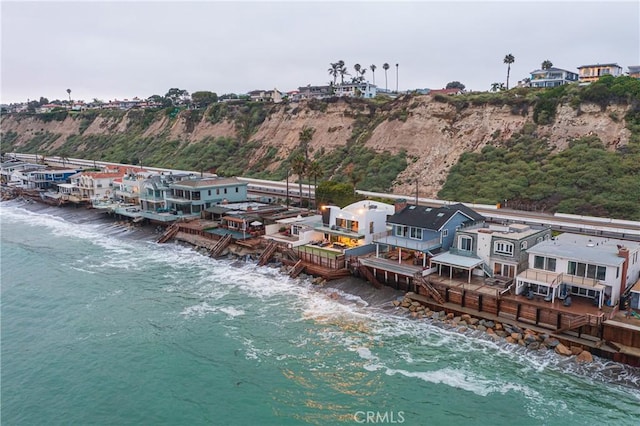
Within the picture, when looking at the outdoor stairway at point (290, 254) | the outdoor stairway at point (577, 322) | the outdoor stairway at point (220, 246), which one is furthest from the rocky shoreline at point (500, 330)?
the outdoor stairway at point (220, 246)

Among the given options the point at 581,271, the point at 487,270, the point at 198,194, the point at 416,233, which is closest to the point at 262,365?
the point at 416,233

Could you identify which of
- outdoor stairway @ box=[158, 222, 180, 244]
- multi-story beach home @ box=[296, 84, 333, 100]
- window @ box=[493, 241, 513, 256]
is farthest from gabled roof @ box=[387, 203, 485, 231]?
multi-story beach home @ box=[296, 84, 333, 100]

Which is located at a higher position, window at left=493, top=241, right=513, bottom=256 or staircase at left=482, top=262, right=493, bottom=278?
window at left=493, top=241, right=513, bottom=256

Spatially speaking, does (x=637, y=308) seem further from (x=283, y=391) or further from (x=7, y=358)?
(x=7, y=358)

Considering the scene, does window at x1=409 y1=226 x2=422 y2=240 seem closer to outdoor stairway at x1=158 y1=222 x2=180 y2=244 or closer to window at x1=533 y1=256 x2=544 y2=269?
window at x1=533 y1=256 x2=544 y2=269

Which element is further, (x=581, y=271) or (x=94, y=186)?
(x=94, y=186)

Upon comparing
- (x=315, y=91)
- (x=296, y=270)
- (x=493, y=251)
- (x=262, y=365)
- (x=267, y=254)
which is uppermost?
(x=315, y=91)

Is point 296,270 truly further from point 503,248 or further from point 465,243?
point 503,248

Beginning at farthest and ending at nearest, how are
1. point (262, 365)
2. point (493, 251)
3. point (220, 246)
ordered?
point (220, 246) → point (493, 251) → point (262, 365)
